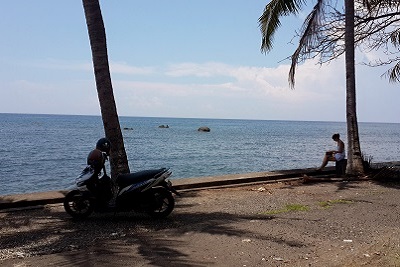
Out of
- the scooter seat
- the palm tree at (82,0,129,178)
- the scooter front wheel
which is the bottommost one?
the scooter front wheel

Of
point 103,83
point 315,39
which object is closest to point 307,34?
point 315,39

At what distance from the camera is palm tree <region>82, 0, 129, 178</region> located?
8.45 m

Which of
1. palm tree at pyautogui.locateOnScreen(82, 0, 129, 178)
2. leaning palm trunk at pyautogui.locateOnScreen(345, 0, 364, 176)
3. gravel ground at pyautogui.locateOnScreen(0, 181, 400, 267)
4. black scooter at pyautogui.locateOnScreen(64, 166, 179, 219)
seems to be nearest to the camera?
gravel ground at pyautogui.locateOnScreen(0, 181, 400, 267)

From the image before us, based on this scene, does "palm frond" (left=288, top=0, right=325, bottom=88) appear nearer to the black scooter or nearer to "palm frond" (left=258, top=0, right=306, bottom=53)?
"palm frond" (left=258, top=0, right=306, bottom=53)

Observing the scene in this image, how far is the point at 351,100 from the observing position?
11.4m

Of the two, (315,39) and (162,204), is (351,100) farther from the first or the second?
(162,204)

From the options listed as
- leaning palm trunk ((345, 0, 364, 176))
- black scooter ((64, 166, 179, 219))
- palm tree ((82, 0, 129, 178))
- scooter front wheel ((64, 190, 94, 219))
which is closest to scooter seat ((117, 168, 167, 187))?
black scooter ((64, 166, 179, 219))

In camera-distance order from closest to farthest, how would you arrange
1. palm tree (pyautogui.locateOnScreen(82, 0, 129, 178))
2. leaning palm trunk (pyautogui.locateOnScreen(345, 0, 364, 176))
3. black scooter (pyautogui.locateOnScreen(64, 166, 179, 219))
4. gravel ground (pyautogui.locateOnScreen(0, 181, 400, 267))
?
gravel ground (pyautogui.locateOnScreen(0, 181, 400, 267)), black scooter (pyautogui.locateOnScreen(64, 166, 179, 219)), palm tree (pyautogui.locateOnScreen(82, 0, 129, 178)), leaning palm trunk (pyautogui.locateOnScreen(345, 0, 364, 176))

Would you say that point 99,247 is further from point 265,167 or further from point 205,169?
point 265,167

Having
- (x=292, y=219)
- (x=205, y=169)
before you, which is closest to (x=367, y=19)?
(x=292, y=219)

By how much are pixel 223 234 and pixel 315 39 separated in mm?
8937

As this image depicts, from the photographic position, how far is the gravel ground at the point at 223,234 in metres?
4.89

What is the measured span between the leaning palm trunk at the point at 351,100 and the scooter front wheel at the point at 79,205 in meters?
7.51

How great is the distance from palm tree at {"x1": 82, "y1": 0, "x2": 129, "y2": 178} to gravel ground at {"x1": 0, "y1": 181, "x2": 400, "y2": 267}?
1.47m
